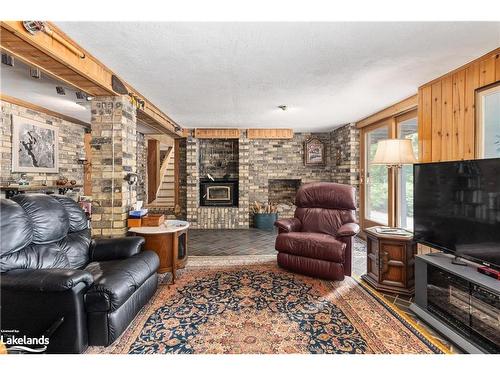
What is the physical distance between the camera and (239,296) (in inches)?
98.5

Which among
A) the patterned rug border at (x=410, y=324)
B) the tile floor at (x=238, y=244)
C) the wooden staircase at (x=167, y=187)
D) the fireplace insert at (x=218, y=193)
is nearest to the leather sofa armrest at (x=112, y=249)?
the tile floor at (x=238, y=244)

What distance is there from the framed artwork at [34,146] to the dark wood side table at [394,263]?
529cm

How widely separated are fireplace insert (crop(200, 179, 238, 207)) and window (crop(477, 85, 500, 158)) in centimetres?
466

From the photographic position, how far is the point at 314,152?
20.9ft

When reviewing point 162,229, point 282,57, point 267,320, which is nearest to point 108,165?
point 162,229

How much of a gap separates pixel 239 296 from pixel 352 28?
8.31 feet

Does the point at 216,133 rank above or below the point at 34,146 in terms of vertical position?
above

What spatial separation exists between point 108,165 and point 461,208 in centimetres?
348

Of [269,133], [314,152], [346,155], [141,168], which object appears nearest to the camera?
[346,155]

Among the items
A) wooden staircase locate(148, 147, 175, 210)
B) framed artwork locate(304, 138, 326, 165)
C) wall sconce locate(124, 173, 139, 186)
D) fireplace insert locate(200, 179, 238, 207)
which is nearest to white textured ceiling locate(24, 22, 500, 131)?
wall sconce locate(124, 173, 139, 186)

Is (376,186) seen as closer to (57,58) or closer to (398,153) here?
(398,153)

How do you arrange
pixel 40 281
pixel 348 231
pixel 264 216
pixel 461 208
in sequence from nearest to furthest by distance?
1. pixel 40 281
2. pixel 461 208
3. pixel 348 231
4. pixel 264 216

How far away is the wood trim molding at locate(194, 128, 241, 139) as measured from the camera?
594cm

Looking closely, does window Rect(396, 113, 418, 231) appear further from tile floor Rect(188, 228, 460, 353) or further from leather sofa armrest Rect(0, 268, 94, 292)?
leather sofa armrest Rect(0, 268, 94, 292)
